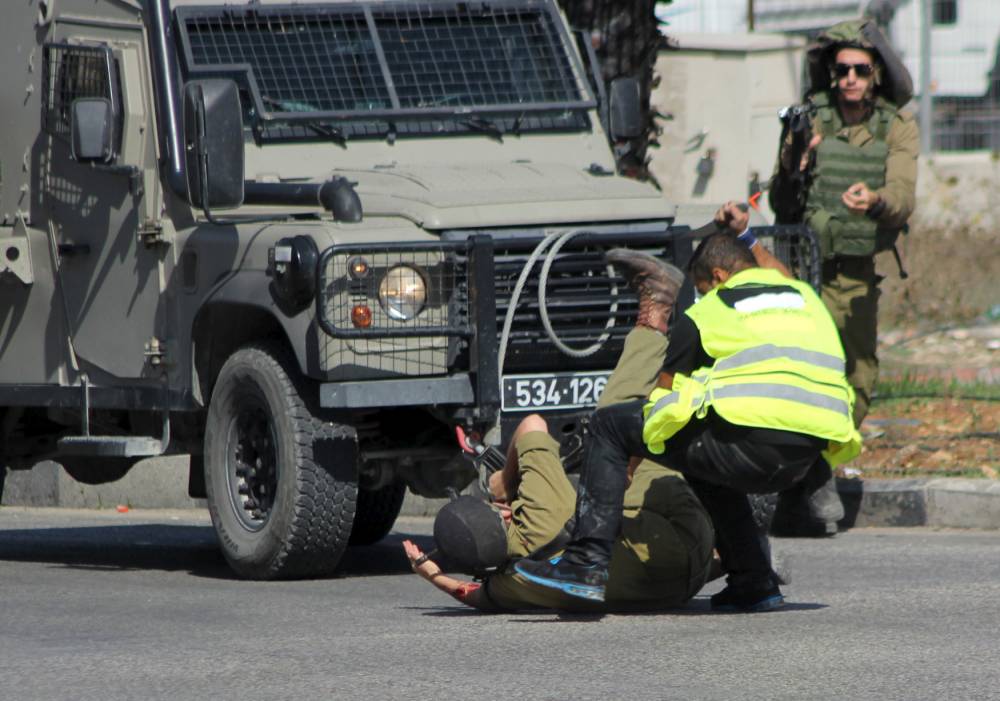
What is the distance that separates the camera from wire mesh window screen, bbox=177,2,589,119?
8727mm

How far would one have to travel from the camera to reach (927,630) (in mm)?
6242

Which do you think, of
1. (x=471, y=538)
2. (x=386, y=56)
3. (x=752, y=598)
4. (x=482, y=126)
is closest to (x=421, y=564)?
(x=471, y=538)

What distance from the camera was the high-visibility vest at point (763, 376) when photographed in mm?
6277

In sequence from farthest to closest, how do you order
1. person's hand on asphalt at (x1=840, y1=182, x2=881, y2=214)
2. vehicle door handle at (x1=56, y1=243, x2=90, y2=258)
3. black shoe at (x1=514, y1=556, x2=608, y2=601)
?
person's hand on asphalt at (x1=840, y1=182, x2=881, y2=214) < vehicle door handle at (x1=56, y1=243, x2=90, y2=258) < black shoe at (x1=514, y1=556, x2=608, y2=601)

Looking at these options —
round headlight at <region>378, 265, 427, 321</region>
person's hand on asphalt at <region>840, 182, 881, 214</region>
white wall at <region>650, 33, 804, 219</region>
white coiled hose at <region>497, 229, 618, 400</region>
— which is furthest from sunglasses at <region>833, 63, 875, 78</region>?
white wall at <region>650, 33, 804, 219</region>

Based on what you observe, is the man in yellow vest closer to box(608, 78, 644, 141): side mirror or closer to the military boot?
the military boot

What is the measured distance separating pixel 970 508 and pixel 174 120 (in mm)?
4022

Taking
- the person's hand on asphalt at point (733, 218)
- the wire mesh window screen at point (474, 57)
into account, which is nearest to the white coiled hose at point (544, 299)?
the person's hand on asphalt at point (733, 218)

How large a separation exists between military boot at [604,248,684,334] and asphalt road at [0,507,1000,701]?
98 centimetres

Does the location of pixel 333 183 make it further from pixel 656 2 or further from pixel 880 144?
pixel 656 2

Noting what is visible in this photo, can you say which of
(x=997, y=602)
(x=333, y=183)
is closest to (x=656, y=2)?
(x=333, y=183)

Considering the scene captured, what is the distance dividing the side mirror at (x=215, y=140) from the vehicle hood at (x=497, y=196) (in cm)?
52

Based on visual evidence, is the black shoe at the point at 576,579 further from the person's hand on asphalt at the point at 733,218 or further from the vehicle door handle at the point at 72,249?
the vehicle door handle at the point at 72,249

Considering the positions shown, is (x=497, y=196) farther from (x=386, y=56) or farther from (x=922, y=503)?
(x=922, y=503)
